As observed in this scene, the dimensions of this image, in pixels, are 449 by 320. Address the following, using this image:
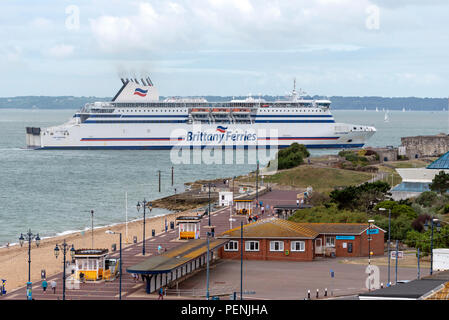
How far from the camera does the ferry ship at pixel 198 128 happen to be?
10906cm

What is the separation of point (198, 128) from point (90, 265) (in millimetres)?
84190

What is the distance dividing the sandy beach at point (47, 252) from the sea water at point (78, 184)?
122 inches

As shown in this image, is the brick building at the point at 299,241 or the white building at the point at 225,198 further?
the white building at the point at 225,198

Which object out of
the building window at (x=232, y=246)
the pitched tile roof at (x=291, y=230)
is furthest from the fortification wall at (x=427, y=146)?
the building window at (x=232, y=246)

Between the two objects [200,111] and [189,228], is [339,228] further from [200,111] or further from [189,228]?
[200,111]

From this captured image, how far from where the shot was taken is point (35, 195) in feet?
209

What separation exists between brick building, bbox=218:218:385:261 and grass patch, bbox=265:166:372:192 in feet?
94.8

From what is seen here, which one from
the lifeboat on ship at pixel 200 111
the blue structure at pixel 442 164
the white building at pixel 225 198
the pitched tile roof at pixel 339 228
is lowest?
the white building at pixel 225 198

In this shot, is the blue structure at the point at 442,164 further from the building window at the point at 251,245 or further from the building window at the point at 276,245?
the building window at the point at 251,245

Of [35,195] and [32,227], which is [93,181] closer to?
[35,195]

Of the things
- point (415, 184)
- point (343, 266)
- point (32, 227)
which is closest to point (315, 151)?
point (415, 184)

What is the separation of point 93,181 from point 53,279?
48820 mm

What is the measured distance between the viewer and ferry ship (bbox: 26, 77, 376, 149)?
358 feet

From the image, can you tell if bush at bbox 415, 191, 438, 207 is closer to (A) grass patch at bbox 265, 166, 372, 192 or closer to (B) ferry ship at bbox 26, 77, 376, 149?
(A) grass patch at bbox 265, 166, 372, 192
